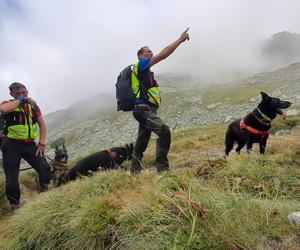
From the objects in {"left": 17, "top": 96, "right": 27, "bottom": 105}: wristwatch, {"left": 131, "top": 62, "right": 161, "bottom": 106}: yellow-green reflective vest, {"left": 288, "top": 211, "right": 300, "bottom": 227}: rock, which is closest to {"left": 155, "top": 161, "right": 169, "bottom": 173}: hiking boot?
{"left": 131, "top": 62, "right": 161, "bottom": 106}: yellow-green reflective vest

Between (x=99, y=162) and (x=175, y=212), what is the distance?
532cm

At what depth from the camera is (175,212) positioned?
296 centimetres

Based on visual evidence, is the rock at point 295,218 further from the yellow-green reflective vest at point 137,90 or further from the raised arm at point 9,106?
the raised arm at point 9,106

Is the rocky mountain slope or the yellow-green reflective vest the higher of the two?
the yellow-green reflective vest

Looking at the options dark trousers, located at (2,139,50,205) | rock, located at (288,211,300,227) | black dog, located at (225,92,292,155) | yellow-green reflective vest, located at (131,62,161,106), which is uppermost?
yellow-green reflective vest, located at (131,62,161,106)

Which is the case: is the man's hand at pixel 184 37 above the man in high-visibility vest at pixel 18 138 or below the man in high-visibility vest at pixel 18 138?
above

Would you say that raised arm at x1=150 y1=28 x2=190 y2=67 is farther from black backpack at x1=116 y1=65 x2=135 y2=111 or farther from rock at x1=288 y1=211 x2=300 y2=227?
rock at x1=288 y1=211 x2=300 y2=227

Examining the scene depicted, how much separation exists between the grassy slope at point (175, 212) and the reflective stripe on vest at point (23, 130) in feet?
6.35

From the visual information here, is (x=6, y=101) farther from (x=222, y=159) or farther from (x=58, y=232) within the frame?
(x=222, y=159)

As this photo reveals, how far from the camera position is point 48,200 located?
4.48 m

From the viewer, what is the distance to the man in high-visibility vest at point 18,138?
20.1ft

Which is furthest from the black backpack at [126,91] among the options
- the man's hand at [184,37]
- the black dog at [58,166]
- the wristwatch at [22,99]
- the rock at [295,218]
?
the rock at [295,218]

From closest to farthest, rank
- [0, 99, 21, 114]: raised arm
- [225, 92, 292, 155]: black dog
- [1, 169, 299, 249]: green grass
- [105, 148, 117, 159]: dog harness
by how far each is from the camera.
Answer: [1, 169, 299, 249]: green grass
[0, 99, 21, 114]: raised arm
[225, 92, 292, 155]: black dog
[105, 148, 117, 159]: dog harness

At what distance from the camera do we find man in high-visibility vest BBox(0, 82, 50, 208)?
6117 mm
